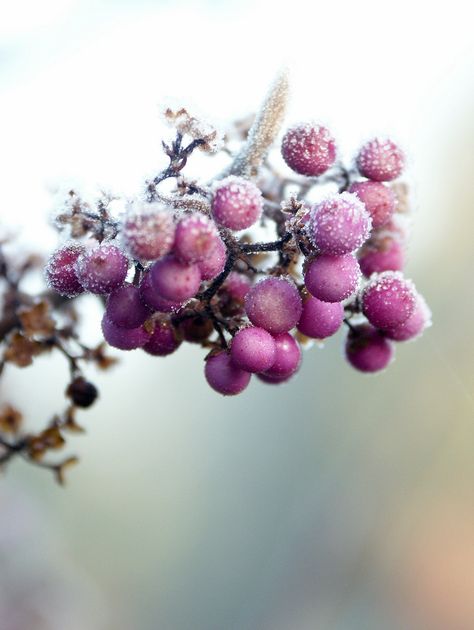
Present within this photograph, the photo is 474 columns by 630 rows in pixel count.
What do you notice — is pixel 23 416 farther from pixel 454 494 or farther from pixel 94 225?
pixel 454 494

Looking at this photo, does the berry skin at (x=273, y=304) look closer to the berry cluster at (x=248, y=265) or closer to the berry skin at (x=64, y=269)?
the berry cluster at (x=248, y=265)

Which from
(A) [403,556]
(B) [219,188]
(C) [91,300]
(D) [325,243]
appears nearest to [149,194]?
(B) [219,188]

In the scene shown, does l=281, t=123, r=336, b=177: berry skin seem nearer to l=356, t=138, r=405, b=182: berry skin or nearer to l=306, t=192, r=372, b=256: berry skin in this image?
l=356, t=138, r=405, b=182: berry skin

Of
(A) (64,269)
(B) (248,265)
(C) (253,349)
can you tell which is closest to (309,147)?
(B) (248,265)

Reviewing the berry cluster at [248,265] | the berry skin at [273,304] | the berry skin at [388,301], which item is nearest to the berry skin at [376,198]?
the berry cluster at [248,265]

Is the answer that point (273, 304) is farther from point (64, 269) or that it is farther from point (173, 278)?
point (64, 269)
